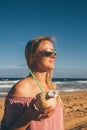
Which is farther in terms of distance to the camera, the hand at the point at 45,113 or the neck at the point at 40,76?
the neck at the point at 40,76

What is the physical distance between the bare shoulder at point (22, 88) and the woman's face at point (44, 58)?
0.49ft

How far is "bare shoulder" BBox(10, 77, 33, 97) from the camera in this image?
6.54ft

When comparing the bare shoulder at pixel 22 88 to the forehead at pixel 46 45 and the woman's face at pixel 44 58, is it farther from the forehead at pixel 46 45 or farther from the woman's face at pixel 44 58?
the forehead at pixel 46 45

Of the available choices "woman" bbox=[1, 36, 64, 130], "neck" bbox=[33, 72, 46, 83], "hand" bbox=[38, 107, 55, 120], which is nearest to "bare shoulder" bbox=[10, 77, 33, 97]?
"woman" bbox=[1, 36, 64, 130]

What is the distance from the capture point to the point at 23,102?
1943mm

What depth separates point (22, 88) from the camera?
203cm

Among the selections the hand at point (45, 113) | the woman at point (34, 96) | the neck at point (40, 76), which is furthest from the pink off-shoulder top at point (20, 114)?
the neck at point (40, 76)

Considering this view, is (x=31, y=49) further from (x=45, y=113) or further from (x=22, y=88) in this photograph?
(x=45, y=113)

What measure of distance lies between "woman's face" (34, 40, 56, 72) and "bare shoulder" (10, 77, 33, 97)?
149 mm

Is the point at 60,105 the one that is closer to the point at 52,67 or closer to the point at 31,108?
the point at 52,67

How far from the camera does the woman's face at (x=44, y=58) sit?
2166mm

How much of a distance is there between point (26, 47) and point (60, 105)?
1.53 feet

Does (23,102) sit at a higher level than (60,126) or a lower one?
higher

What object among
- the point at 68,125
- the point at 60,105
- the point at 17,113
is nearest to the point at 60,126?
the point at 60,105
